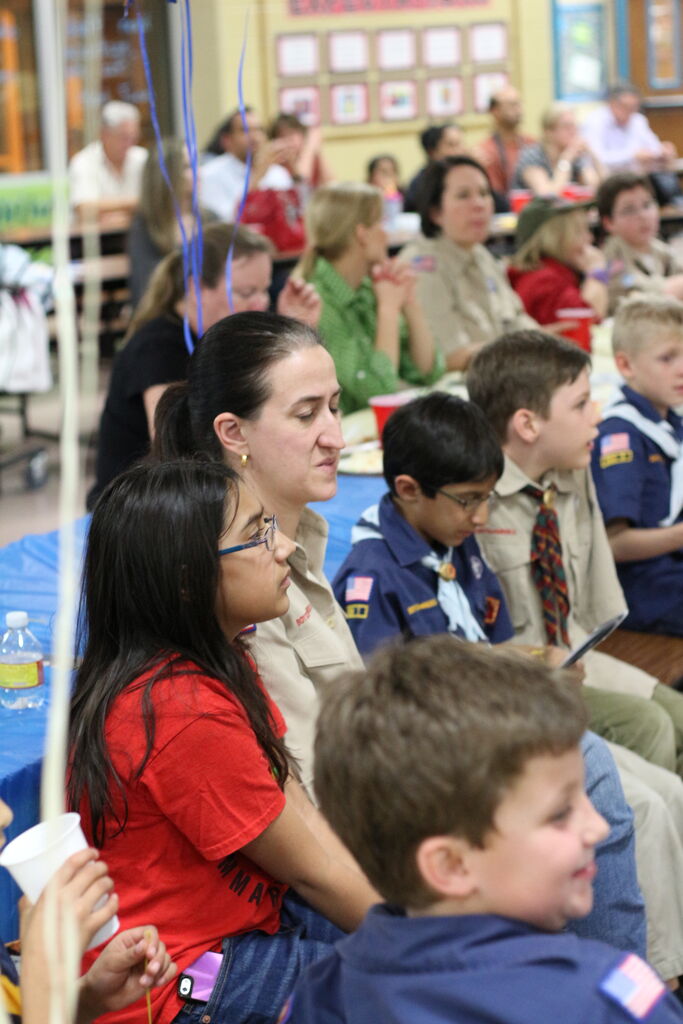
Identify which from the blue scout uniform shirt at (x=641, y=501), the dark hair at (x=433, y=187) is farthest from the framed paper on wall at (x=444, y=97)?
the blue scout uniform shirt at (x=641, y=501)

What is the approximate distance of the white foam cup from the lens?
3.79ft

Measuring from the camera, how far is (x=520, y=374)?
8.35 feet

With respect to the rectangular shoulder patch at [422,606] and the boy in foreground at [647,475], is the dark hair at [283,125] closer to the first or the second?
the boy in foreground at [647,475]

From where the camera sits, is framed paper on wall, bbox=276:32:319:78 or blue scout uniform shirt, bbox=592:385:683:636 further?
framed paper on wall, bbox=276:32:319:78

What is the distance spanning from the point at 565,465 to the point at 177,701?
1.32 m

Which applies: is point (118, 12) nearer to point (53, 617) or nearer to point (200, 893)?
point (53, 617)

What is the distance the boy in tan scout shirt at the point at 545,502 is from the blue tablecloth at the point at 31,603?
35 cm

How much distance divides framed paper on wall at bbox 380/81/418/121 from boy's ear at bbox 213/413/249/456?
9213 mm

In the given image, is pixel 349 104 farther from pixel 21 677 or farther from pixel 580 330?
pixel 21 677

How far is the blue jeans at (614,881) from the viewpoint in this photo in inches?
72.7

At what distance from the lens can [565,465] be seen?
101 inches

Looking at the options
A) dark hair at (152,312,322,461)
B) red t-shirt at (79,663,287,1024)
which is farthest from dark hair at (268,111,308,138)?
red t-shirt at (79,663,287,1024)

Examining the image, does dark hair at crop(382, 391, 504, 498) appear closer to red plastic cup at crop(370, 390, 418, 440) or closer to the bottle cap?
the bottle cap

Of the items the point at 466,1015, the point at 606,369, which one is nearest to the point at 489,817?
the point at 466,1015
